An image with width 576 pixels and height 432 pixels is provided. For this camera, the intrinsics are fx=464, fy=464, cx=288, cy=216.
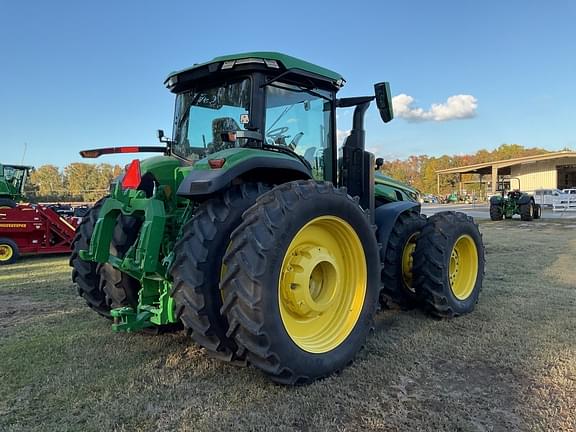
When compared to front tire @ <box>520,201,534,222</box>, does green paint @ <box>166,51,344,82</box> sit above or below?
above

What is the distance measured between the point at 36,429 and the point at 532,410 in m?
2.71

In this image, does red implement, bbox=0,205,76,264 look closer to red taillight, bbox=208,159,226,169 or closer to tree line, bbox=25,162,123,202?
red taillight, bbox=208,159,226,169

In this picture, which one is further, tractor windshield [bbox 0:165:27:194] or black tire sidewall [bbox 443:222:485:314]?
tractor windshield [bbox 0:165:27:194]

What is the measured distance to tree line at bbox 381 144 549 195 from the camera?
65.6 metres

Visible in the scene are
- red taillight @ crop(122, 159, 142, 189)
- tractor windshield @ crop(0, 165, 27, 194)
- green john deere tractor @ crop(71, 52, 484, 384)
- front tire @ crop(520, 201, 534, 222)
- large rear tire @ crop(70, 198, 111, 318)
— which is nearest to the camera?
green john deere tractor @ crop(71, 52, 484, 384)

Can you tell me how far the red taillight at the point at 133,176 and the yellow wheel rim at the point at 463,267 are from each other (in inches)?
126

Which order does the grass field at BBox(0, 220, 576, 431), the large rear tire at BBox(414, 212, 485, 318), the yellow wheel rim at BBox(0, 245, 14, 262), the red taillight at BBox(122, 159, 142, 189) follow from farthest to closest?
the yellow wheel rim at BBox(0, 245, 14, 262) → the large rear tire at BBox(414, 212, 485, 318) → the red taillight at BBox(122, 159, 142, 189) → the grass field at BBox(0, 220, 576, 431)

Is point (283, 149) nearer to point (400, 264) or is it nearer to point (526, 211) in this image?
point (400, 264)

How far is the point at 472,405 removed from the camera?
270cm

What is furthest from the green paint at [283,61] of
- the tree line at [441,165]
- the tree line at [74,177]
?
the tree line at [74,177]

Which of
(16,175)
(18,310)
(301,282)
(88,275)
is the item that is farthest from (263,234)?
(16,175)

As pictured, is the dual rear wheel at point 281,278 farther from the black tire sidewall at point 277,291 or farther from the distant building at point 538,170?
the distant building at point 538,170

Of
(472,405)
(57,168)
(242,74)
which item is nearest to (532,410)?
(472,405)

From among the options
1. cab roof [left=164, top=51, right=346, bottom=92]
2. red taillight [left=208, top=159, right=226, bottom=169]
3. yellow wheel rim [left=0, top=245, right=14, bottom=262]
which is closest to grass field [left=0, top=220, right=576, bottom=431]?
red taillight [left=208, top=159, right=226, bottom=169]
